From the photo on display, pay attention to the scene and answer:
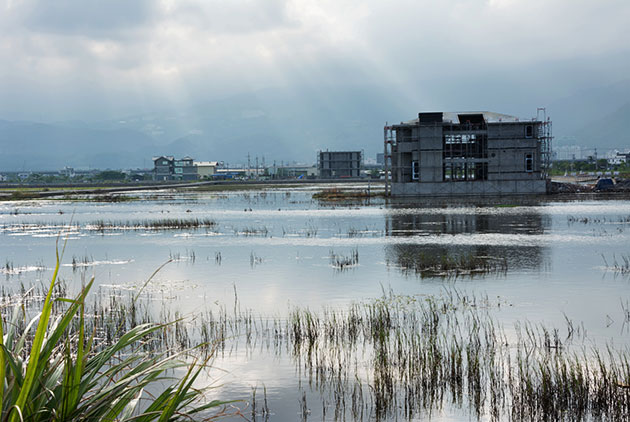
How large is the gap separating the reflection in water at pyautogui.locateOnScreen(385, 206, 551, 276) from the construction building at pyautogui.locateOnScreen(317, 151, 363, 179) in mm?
139637

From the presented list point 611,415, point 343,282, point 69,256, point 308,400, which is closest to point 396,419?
point 308,400

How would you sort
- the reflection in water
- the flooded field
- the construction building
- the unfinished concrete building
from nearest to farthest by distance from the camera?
the flooded field
the reflection in water
the unfinished concrete building
the construction building

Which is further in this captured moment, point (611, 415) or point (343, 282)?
point (343, 282)

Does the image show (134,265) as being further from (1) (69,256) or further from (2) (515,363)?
(2) (515,363)

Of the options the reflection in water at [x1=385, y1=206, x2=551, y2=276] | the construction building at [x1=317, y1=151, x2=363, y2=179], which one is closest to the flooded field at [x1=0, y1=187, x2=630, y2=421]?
the reflection in water at [x1=385, y1=206, x2=551, y2=276]

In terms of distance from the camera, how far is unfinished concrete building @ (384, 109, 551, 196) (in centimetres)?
7969

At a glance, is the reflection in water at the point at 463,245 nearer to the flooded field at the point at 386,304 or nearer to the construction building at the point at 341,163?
the flooded field at the point at 386,304

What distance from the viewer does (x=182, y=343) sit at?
46.2ft

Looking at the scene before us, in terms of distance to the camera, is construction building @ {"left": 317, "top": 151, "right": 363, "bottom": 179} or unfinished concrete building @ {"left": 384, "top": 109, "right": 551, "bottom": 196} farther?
construction building @ {"left": 317, "top": 151, "right": 363, "bottom": 179}

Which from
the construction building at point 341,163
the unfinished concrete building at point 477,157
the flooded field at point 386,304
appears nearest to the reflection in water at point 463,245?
the flooded field at point 386,304

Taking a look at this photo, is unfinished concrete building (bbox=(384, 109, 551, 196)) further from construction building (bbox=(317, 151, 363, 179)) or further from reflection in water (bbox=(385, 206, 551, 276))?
construction building (bbox=(317, 151, 363, 179))

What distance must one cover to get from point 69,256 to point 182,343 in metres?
20.2

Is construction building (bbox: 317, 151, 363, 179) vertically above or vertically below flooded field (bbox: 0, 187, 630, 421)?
above

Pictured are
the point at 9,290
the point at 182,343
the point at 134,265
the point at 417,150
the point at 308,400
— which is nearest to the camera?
the point at 308,400
